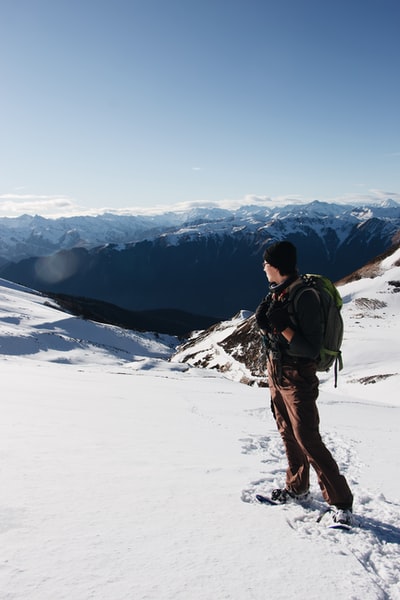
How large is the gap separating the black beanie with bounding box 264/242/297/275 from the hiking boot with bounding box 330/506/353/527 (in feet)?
9.44

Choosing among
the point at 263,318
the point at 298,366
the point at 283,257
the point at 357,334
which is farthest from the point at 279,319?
the point at 357,334

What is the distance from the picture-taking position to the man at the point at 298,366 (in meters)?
4.82

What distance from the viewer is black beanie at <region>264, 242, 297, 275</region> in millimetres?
5125

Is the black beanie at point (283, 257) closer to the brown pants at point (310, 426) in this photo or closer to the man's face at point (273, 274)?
the man's face at point (273, 274)

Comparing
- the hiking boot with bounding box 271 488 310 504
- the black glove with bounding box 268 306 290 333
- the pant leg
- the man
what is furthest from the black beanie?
the hiking boot with bounding box 271 488 310 504

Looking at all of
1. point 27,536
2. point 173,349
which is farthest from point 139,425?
point 173,349

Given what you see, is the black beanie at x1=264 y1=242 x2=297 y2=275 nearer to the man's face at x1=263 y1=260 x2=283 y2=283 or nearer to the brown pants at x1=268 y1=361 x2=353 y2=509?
the man's face at x1=263 y1=260 x2=283 y2=283

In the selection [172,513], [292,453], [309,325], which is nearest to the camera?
[172,513]

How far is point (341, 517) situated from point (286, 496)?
2.72 ft

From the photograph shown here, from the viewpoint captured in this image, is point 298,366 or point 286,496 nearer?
point 298,366

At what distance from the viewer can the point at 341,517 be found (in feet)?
15.3

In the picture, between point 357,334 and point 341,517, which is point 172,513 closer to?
point 341,517

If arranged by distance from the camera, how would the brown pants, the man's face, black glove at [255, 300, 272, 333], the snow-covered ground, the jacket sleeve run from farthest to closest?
the man's face → black glove at [255, 300, 272, 333] → the brown pants → the jacket sleeve → the snow-covered ground

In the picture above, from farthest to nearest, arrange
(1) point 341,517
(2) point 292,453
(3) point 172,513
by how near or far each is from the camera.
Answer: (2) point 292,453 → (1) point 341,517 → (3) point 172,513
